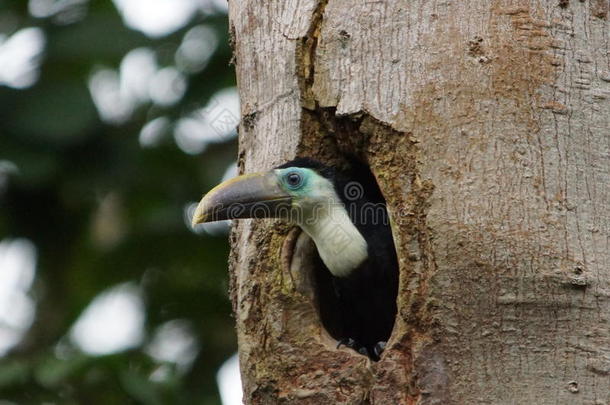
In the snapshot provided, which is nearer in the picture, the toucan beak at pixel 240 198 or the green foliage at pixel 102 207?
the toucan beak at pixel 240 198

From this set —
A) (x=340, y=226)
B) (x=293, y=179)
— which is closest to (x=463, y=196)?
(x=293, y=179)

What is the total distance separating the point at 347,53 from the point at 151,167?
12.1ft

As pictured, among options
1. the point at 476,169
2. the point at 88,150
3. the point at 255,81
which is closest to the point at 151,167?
the point at 88,150

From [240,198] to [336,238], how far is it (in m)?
Result: 0.62

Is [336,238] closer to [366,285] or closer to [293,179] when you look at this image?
[366,285]

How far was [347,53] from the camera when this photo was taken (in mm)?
4645

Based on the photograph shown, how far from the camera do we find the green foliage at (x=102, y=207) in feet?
23.5

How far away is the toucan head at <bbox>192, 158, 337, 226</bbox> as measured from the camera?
4.83 metres

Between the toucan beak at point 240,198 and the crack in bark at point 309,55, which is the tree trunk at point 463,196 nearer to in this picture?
the crack in bark at point 309,55

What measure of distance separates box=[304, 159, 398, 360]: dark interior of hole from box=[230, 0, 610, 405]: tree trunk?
0.49 metres

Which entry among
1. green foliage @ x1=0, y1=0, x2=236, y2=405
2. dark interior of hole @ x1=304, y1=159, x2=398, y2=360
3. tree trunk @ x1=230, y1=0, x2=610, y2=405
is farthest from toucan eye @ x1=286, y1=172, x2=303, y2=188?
green foliage @ x1=0, y1=0, x2=236, y2=405

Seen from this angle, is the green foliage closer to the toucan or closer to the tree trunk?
the toucan

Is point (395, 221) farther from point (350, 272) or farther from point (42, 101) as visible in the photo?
point (42, 101)

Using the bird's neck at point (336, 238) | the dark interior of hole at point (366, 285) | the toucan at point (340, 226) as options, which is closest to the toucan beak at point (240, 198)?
the toucan at point (340, 226)
